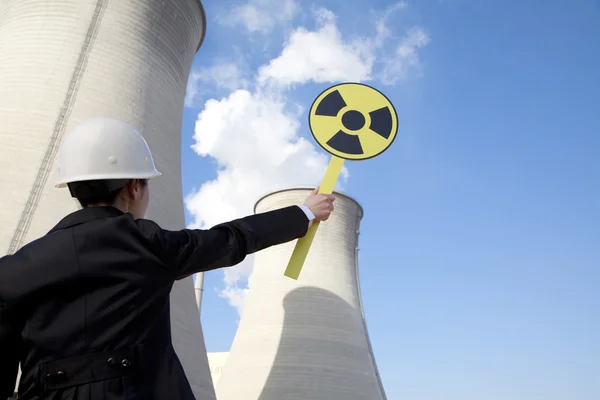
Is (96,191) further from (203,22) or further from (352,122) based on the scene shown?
(203,22)

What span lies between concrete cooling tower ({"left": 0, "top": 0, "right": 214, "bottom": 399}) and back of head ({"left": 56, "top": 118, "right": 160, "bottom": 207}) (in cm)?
304

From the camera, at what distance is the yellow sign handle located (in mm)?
1396

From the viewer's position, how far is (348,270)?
28.9 ft

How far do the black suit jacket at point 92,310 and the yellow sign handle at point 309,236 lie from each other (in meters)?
0.49

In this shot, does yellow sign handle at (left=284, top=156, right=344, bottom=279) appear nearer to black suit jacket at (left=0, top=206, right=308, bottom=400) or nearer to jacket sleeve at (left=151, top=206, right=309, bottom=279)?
jacket sleeve at (left=151, top=206, right=309, bottom=279)

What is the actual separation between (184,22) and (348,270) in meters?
4.98

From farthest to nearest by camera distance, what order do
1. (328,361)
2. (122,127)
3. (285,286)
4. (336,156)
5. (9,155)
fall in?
(285,286) < (328,361) < (9,155) < (336,156) < (122,127)

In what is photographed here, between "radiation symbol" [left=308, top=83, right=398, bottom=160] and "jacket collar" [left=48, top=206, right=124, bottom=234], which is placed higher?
"radiation symbol" [left=308, top=83, right=398, bottom=160]

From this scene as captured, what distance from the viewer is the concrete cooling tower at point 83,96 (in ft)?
12.7

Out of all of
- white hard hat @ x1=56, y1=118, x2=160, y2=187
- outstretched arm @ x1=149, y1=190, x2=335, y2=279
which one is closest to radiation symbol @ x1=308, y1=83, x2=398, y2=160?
outstretched arm @ x1=149, y1=190, x2=335, y2=279

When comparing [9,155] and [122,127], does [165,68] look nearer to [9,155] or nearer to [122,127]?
[9,155]

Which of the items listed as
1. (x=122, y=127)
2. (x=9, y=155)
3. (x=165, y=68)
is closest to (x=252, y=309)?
(x=165, y=68)

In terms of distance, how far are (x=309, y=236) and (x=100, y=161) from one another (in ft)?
1.95

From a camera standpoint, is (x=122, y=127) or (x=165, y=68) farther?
(x=165, y=68)
